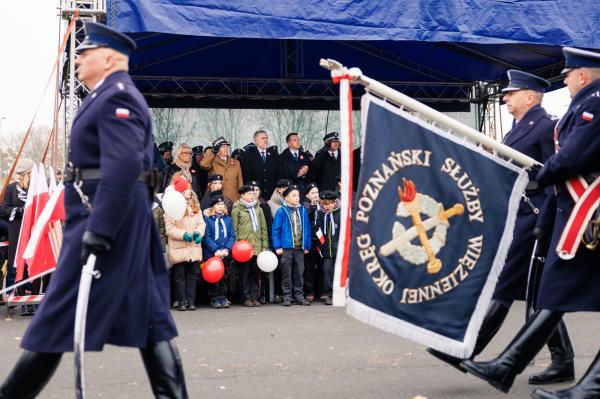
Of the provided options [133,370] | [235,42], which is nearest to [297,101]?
[235,42]

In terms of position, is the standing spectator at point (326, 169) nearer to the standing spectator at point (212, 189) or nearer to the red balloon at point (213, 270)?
the standing spectator at point (212, 189)

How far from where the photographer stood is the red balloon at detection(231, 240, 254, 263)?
9.87 m

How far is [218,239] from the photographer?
32.8ft

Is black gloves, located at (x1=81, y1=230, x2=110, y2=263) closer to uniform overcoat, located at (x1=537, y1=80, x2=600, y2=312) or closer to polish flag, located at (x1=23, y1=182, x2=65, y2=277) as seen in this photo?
uniform overcoat, located at (x1=537, y1=80, x2=600, y2=312)

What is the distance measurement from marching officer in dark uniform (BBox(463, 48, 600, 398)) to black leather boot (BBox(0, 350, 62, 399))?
2482 millimetres

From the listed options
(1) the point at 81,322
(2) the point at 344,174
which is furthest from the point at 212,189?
(1) the point at 81,322

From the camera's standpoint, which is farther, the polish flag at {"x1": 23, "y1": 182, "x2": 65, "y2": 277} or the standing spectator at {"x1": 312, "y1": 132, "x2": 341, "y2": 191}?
the standing spectator at {"x1": 312, "y1": 132, "x2": 341, "y2": 191}

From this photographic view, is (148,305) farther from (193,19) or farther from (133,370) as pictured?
(193,19)

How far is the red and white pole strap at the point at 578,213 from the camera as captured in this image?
14.5 feet

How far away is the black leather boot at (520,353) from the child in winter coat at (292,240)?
Answer: 5718mm

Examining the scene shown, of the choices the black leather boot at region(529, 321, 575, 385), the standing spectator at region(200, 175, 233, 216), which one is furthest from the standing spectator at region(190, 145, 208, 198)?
the black leather boot at region(529, 321, 575, 385)

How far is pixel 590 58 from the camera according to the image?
15.0ft

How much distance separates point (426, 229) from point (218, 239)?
586cm

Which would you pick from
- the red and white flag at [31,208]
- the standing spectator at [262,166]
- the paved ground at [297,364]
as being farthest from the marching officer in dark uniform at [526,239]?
the standing spectator at [262,166]
